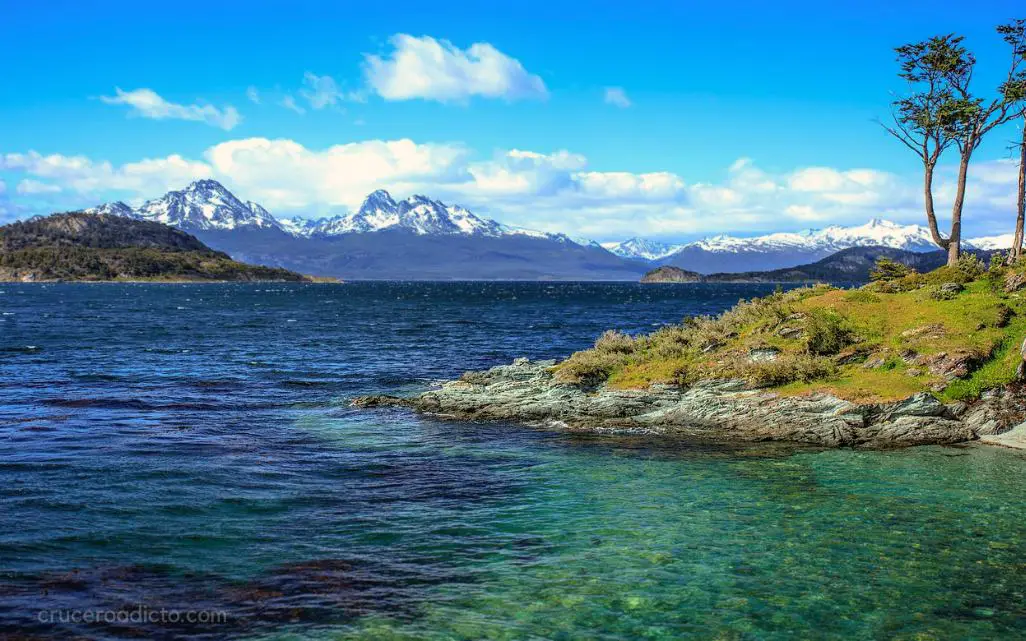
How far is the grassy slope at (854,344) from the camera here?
2562 cm

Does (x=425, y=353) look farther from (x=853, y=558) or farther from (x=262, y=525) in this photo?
(x=853, y=558)

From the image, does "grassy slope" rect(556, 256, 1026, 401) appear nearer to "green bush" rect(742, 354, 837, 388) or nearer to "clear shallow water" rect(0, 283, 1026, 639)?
"green bush" rect(742, 354, 837, 388)

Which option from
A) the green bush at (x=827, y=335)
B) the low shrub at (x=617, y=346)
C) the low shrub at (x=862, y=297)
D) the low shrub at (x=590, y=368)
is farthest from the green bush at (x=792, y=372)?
the low shrub at (x=617, y=346)

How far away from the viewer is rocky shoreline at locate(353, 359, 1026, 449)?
23.4m

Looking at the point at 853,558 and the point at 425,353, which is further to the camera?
the point at 425,353

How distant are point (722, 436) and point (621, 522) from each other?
966cm

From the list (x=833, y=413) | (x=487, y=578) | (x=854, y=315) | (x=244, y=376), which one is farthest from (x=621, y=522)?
(x=244, y=376)

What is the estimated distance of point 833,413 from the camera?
24266 millimetres

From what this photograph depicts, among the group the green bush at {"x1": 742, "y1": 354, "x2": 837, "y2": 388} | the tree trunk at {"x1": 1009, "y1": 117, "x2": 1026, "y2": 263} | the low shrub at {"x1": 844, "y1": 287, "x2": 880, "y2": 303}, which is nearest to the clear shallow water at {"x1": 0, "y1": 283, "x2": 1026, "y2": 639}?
the green bush at {"x1": 742, "y1": 354, "x2": 837, "y2": 388}

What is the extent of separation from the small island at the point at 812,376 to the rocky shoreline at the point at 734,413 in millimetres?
44

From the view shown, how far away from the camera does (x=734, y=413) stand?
25.6 meters

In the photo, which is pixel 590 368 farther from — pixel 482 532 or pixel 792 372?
pixel 482 532

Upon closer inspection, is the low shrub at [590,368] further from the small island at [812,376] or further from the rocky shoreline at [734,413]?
the rocky shoreline at [734,413]

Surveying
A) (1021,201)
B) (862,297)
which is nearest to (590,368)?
(862,297)
